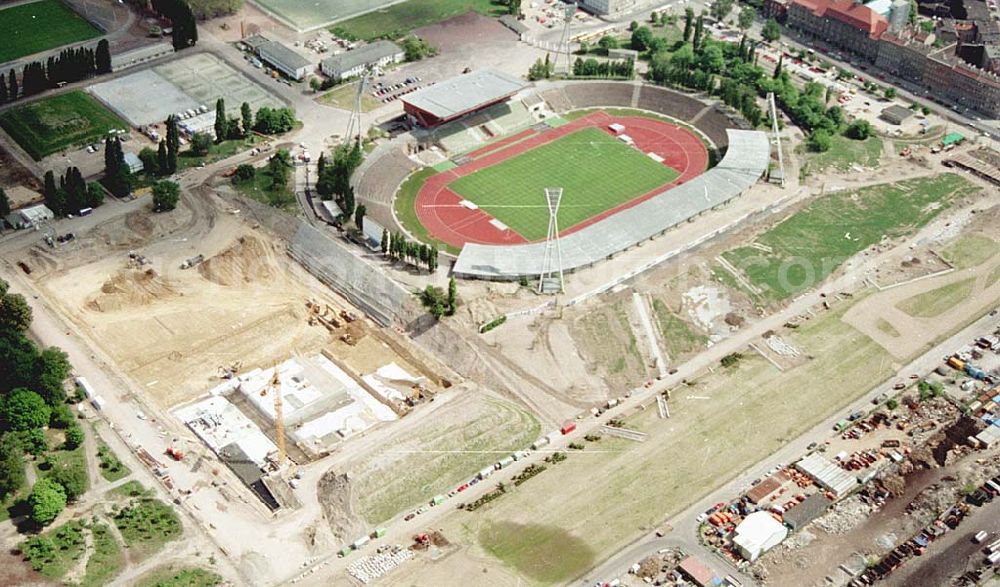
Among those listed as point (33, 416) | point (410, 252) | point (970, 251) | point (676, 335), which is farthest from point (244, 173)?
point (970, 251)

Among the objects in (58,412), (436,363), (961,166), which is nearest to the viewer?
(58,412)

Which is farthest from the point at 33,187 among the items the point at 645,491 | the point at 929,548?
the point at 929,548

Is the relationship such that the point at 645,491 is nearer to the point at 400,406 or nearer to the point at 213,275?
the point at 400,406

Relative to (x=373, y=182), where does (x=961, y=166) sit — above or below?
above

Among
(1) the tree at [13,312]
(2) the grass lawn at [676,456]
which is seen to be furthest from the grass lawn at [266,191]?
(2) the grass lawn at [676,456]

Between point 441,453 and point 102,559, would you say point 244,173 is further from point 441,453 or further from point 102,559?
point 102,559

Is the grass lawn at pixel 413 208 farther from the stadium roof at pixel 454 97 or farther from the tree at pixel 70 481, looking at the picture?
the tree at pixel 70 481
